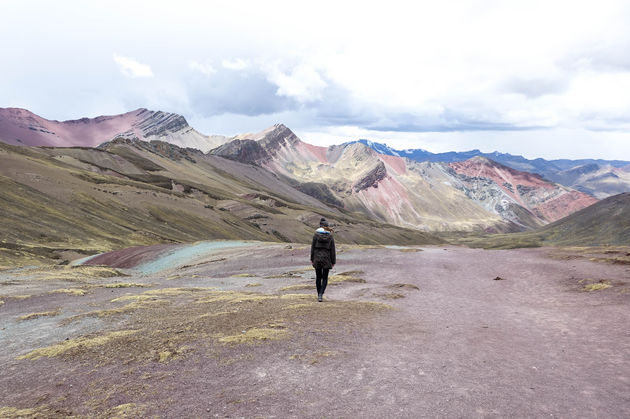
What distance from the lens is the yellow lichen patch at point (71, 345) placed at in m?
13.0

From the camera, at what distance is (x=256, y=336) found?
1325 centimetres

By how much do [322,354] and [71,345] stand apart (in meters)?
8.66

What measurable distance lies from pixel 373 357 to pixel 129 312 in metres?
13.1

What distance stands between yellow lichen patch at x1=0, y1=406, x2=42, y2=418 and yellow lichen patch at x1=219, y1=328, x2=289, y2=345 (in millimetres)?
5253

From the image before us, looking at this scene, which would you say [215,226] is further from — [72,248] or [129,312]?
[129,312]

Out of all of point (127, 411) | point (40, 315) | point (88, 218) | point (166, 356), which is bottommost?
point (40, 315)

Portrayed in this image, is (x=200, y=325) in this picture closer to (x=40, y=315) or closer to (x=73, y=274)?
(x=40, y=315)

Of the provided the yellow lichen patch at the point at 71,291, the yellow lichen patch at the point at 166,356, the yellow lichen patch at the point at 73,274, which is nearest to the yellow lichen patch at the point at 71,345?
the yellow lichen patch at the point at 166,356

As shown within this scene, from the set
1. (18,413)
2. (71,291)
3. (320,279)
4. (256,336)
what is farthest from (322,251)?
(71,291)

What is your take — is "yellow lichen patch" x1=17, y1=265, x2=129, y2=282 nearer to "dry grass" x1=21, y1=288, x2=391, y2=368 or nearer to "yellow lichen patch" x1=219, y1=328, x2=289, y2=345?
"dry grass" x1=21, y1=288, x2=391, y2=368

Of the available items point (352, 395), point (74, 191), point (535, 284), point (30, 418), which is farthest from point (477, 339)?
point (74, 191)

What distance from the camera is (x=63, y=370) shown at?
11.4 meters

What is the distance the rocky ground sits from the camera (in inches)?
341

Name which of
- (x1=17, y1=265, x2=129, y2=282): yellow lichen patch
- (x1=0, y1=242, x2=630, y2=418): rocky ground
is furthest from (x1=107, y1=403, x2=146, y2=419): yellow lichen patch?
(x1=17, y1=265, x2=129, y2=282): yellow lichen patch
